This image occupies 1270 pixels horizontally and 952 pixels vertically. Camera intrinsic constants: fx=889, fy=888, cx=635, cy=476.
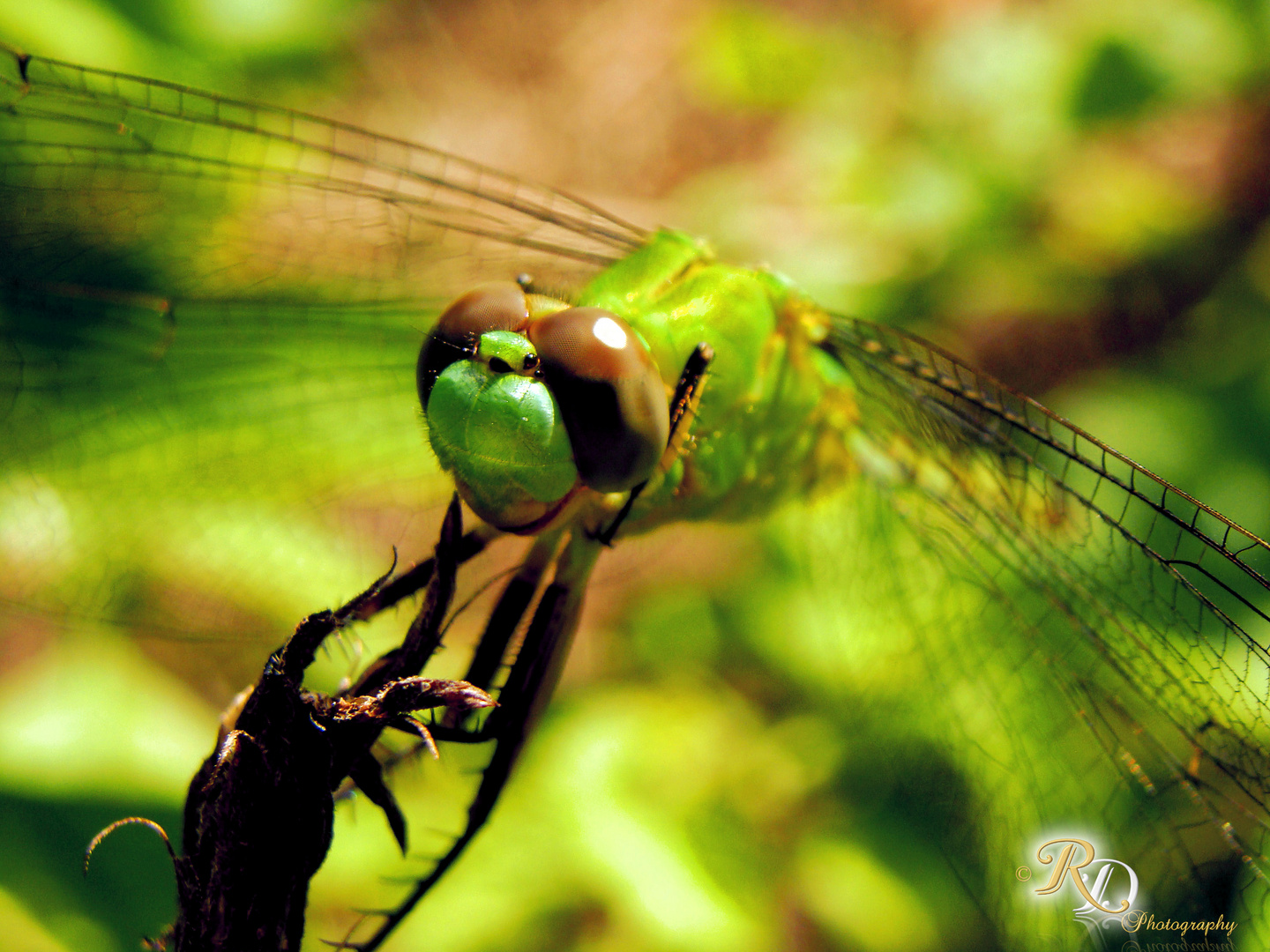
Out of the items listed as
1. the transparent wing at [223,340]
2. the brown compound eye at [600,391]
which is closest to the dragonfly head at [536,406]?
the brown compound eye at [600,391]

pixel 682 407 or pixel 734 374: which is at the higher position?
pixel 734 374

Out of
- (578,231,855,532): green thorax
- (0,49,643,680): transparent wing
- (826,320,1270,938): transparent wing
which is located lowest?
(826,320,1270,938): transparent wing

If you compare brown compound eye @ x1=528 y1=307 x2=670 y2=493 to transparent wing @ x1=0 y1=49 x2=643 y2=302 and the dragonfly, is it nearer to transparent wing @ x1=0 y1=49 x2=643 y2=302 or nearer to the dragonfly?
the dragonfly

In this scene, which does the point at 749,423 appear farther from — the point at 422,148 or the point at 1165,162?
the point at 1165,162

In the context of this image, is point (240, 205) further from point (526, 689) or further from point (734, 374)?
point (526, 689)

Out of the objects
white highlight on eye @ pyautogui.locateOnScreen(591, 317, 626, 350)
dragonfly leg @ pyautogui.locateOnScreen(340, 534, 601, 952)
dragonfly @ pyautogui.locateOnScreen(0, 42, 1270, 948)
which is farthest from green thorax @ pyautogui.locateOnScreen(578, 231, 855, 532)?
white highlight on eye @ pyautogui.locateOnScreen(591, 317, 626, 350)

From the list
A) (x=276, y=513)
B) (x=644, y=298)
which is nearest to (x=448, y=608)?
(x=644, y=298)

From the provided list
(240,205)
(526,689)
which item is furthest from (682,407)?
(240,205)
